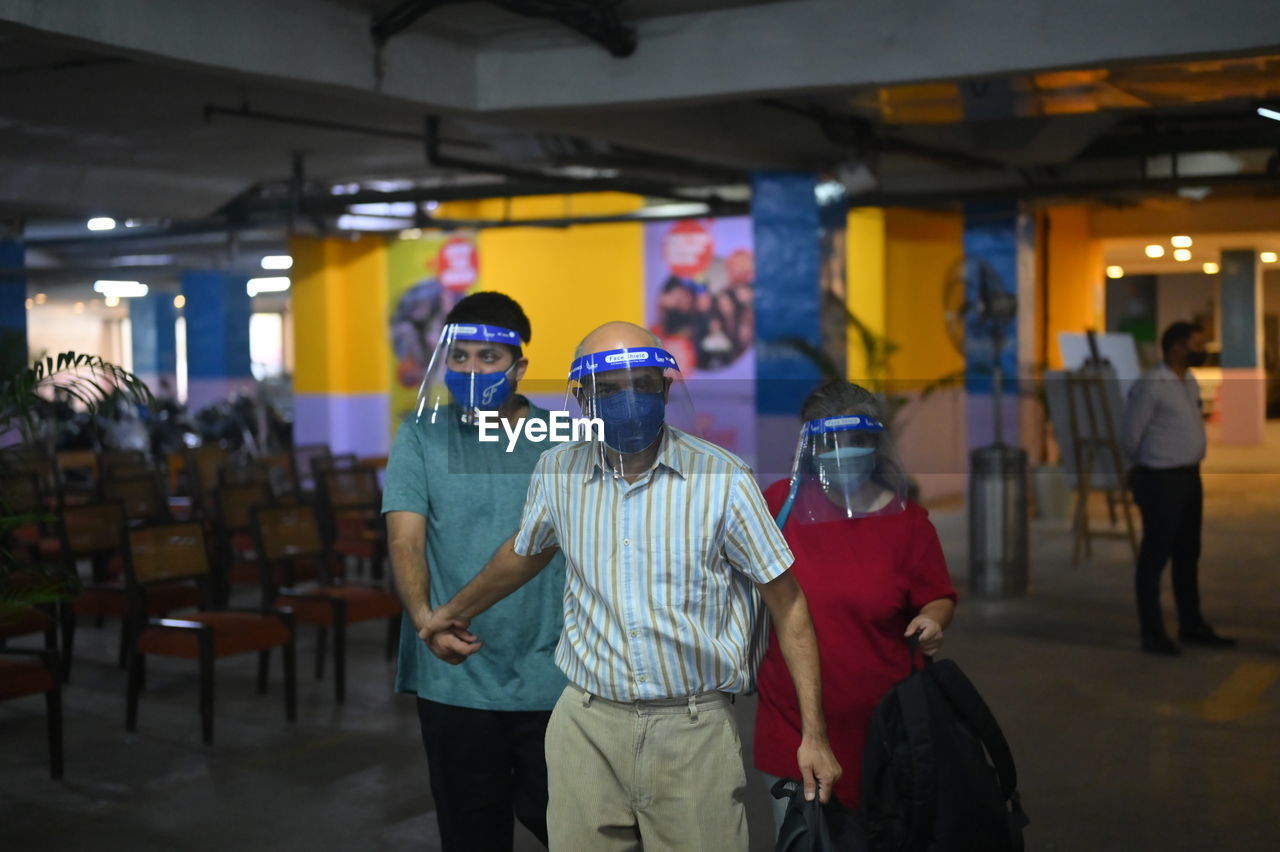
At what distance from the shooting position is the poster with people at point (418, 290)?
15.8 metres

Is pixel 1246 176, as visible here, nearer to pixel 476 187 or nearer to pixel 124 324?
pixel 476 187

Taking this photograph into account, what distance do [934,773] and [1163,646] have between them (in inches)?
177

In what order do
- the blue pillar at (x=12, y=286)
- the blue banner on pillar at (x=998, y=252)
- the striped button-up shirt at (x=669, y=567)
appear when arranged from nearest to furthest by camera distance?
the striped button-up shirt at (x=669, y=567), the blue banner on pillar at (x=998, y=252), the blue pillar at (x=12, y=286)

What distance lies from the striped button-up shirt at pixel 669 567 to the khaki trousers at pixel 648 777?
4cm

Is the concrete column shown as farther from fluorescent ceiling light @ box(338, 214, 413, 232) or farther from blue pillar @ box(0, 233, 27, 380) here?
blue pillar @ box(0, 233, 27, 380)

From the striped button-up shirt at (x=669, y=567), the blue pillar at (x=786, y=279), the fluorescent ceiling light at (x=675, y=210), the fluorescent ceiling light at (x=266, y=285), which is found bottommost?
the striped button-up shirt at (x=669, y=567)

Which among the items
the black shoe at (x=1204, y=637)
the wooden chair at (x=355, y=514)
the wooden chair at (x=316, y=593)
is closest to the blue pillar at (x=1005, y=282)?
the black shoe at (x=1204, y=637)

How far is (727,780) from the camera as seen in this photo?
7.00ft

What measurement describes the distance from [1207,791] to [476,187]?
8.30m

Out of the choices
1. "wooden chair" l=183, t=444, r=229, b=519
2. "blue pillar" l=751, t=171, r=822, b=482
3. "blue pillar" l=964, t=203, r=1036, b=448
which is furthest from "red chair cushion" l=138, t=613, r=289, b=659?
"blue pillar" l=964, t=203, r=1036, b=448

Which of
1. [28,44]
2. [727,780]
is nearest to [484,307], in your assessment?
[727,780]

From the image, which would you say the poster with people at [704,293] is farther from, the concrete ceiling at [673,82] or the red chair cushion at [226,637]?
the red chair cushion at [226,637]

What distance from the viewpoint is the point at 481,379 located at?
2609 mm

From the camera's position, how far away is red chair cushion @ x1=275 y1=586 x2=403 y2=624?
5711 mm
